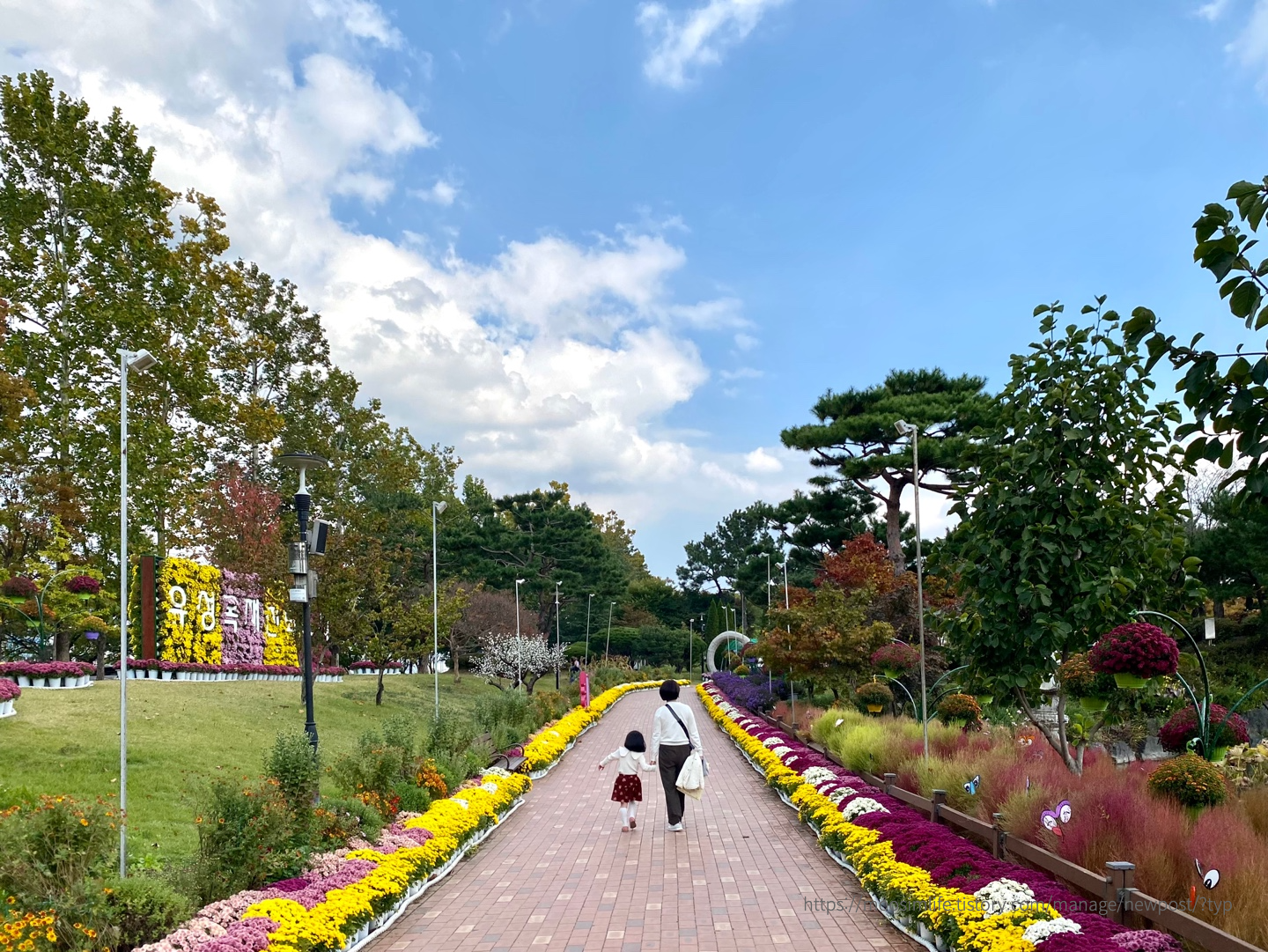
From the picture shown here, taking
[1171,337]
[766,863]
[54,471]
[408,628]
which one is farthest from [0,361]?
[1171,337]

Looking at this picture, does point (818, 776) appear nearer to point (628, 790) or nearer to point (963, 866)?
point (628, 790)

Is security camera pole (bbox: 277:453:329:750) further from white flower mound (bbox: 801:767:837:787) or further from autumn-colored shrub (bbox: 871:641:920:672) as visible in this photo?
autumn-colored shrub (bbox: 871:641:920:672)

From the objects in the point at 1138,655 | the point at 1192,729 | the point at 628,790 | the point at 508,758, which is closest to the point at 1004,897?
the point at 1138,655

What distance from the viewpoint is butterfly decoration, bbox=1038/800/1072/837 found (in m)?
6.56

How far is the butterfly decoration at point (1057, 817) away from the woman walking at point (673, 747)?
4771 mm

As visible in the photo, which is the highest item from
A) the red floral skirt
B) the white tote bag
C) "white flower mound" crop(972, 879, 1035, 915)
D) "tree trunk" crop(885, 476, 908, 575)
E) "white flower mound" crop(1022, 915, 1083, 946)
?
"tree trunk" crop(885, 476, 908, 575)

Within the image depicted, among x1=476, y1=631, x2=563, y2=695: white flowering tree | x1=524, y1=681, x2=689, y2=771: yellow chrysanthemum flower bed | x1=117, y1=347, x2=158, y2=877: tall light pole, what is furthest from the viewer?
x1=476, y1=631, x2=563, y2=695: white flowering tree

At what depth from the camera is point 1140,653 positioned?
23.0 feet

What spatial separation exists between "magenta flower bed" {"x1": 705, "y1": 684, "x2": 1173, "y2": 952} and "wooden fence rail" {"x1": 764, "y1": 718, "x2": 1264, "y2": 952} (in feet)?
0.33

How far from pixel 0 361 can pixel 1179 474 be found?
22.0 meters

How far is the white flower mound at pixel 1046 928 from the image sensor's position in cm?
536

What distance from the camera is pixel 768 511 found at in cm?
4834

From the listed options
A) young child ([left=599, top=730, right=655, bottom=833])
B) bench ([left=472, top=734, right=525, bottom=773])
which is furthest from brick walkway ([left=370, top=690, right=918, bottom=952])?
bench ([left=472, top=734, right=525, bottom=773])

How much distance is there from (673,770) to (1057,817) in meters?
5.15
